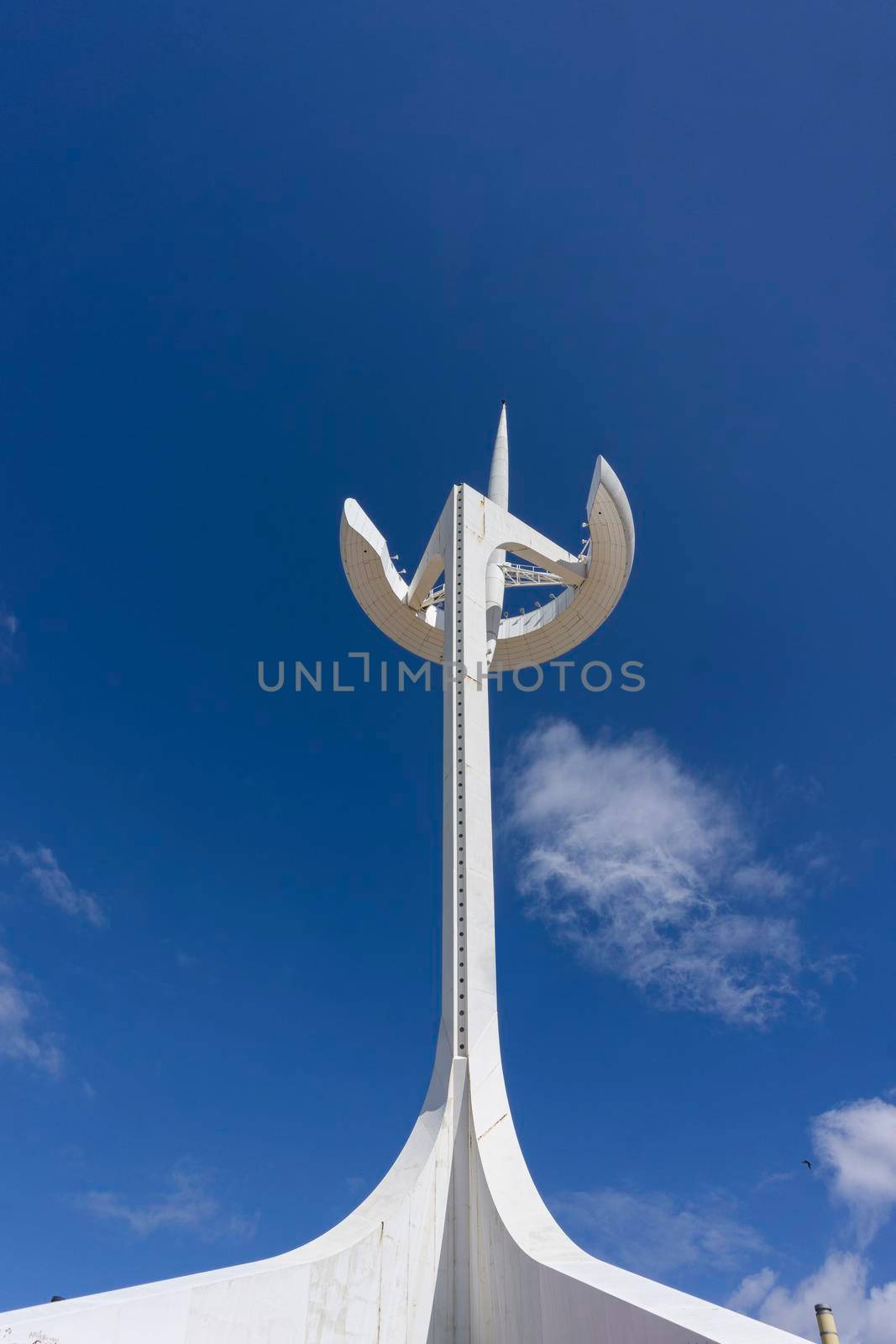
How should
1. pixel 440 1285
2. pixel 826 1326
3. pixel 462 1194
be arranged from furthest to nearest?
1. pixel 826 1326
2. pixel 462 1194
3. pixel 440 1285

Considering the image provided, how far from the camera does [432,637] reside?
2128cm

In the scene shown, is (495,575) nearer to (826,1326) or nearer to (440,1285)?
(440,1285)

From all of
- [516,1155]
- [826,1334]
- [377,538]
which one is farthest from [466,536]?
[826,1334]

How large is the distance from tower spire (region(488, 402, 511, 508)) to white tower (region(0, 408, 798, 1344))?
71 mm

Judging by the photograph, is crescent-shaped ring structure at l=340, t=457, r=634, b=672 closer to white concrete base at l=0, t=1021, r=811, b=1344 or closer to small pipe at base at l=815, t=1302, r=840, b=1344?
white concrete base at l=0, t=1021, r=811, b=1344

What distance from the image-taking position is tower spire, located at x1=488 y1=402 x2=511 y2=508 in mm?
21234

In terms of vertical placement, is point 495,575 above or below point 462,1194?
above

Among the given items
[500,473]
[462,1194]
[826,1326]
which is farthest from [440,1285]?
[500,473]

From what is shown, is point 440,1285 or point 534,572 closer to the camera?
point 440,1285

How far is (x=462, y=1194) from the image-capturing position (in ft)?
42.6

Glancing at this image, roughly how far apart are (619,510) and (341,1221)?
13.2 m

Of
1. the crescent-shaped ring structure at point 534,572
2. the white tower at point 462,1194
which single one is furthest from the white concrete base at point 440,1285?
the crescent-shaped ring structure at point 534,572

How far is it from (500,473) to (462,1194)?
49.5 ft

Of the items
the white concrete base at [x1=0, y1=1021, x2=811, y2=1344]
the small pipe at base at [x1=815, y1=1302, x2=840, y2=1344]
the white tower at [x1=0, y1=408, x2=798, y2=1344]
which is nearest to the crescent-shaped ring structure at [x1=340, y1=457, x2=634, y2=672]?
the white tower at [x1=0, y1=408, x2=798, y2=1344]
